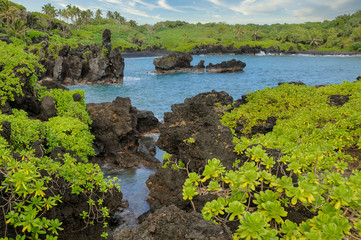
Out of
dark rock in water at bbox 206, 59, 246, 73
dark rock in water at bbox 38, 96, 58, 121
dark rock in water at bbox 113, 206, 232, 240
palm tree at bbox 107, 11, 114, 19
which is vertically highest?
palm tree at bbox 107, 11, 114, 19

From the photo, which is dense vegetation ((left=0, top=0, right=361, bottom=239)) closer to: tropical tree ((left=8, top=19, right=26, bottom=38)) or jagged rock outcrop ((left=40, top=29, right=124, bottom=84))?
jagged rock outcrop ((left=40, top=29, right=124, bottom=84))

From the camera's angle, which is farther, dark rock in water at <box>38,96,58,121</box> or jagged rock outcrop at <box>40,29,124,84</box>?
jagged rock outcrop at <box>40,29,124,84</box>

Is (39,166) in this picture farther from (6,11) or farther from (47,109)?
(6,11)

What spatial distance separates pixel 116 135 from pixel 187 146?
9994mm

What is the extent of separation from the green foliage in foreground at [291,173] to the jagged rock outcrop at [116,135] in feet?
24.9

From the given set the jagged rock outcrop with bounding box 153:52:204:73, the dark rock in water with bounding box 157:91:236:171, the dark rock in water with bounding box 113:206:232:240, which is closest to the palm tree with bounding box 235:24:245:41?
the jagged rock outcrop with bounding box 153:52:204:73

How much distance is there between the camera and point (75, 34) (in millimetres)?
122562

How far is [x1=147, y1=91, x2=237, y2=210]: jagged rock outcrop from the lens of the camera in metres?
7.48

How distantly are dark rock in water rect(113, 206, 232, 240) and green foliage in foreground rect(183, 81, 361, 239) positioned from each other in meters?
0.23

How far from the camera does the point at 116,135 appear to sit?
56.4 feet

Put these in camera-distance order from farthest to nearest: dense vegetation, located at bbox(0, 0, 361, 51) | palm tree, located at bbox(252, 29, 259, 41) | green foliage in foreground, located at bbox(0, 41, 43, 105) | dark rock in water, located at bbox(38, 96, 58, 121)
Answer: palm tree, located at bbox(252, 29, 259, 41) → dense vegetation, located at bbox(0, 0, 361, 51) → dark rock in water, located at bbox(38, 96, 58, 121) → green foliage in foreground, located at bbox(0, 41, 43, 105)

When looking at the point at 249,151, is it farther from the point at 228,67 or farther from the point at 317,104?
the point at 228,67

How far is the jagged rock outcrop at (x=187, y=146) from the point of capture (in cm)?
748

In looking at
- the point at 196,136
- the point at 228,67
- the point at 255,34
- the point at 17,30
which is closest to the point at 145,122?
the point at 196,136
